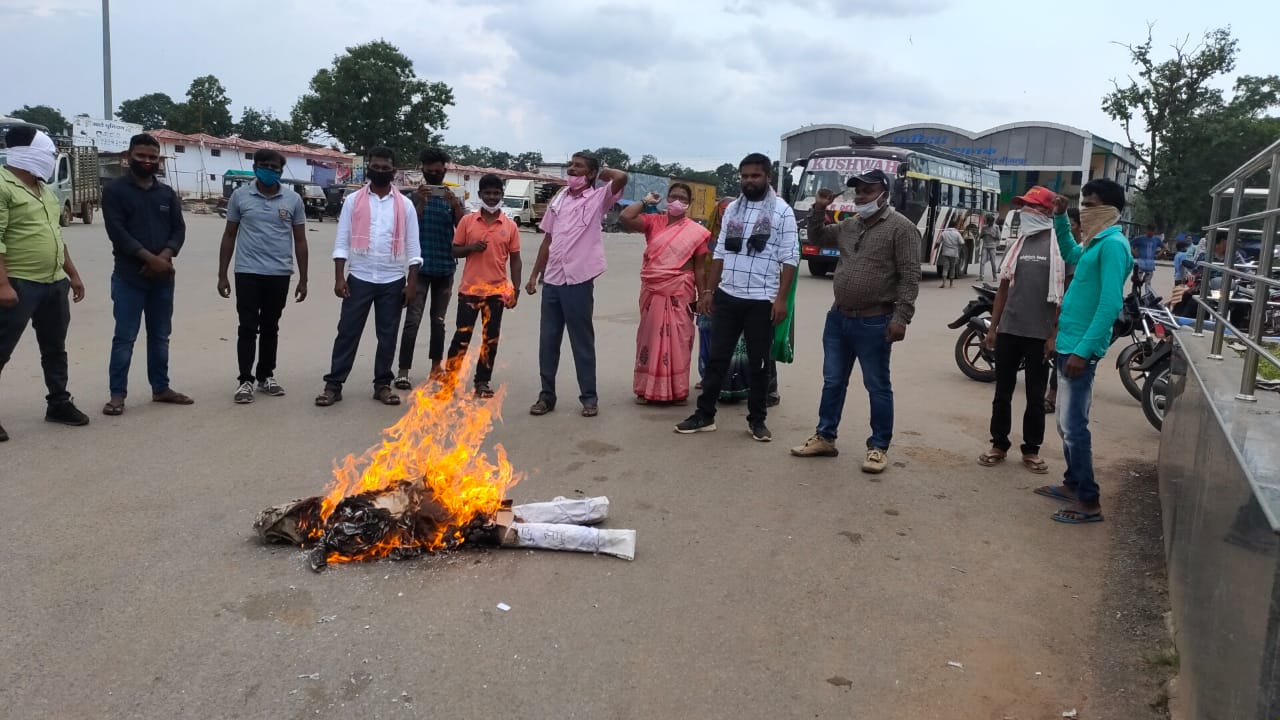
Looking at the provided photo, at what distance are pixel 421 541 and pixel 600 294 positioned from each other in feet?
40.9

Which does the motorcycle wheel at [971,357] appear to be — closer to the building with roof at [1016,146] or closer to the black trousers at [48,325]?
the black trousers at [48,325]

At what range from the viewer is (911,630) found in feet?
11.8

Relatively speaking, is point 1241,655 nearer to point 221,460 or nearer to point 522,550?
point 522,550

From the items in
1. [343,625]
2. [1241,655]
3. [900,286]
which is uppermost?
[900,286]

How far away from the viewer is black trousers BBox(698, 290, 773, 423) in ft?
20.9

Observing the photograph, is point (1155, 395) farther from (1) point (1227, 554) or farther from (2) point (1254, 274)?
(1) point (1227, 554)

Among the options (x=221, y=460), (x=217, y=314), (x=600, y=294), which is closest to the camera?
(x=221, y=460)

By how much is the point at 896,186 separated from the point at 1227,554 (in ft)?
65.9

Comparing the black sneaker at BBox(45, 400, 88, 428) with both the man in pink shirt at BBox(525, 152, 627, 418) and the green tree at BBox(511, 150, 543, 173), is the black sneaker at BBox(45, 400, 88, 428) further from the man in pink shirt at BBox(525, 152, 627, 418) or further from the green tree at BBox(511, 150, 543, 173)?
the green tree at BBox(511, 150, 543, 173)

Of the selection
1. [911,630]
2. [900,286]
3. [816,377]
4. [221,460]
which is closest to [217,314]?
[221,460]

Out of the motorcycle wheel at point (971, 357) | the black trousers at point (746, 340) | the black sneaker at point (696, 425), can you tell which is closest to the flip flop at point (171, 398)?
the black sneaker at point (696, 425)

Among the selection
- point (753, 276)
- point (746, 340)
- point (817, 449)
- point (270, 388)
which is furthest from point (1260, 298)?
point (270, 388)

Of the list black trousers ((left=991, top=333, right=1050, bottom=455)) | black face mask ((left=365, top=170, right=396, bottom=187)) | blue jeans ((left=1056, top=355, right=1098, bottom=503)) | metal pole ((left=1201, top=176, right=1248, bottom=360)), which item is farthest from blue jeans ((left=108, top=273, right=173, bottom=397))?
metal pole ((left=1201, top=176, right=1248, bottom=360))

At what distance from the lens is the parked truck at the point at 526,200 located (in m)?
44.8
